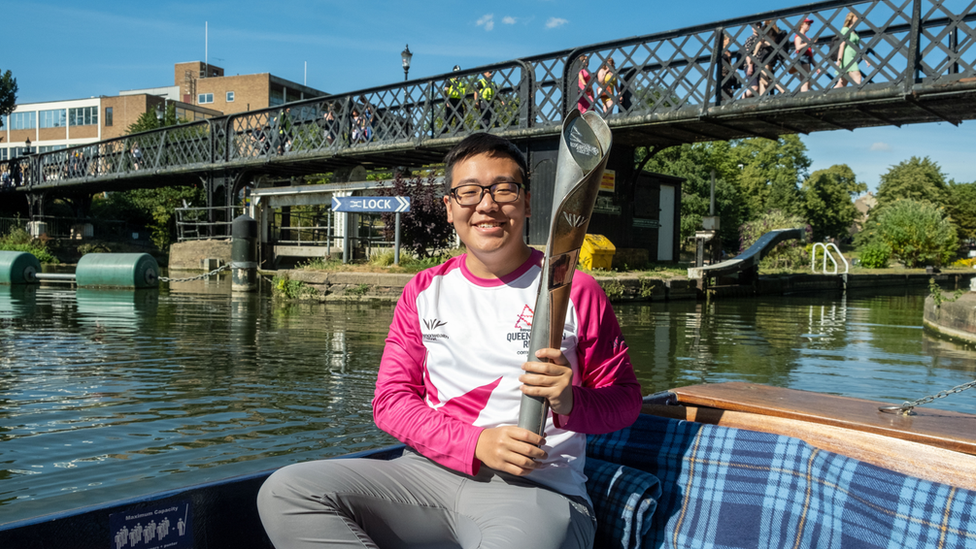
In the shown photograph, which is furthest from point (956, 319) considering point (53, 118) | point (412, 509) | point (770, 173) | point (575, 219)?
point (53, 118)

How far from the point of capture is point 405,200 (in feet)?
51.4

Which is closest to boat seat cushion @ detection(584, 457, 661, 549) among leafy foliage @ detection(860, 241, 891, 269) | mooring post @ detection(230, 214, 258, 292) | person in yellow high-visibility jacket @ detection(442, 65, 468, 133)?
mooring post @ detection(230, 214, 258, 292)

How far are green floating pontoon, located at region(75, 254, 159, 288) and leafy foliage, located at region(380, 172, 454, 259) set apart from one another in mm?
6262

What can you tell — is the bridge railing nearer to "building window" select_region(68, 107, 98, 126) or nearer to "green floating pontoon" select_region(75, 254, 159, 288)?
"green floating pontoon" select_region(75, 254, 159, 288)

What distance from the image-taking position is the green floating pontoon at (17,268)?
1859cm

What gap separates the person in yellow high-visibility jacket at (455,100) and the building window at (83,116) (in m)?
55.9

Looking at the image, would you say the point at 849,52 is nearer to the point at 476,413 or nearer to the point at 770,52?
the point at 770,52

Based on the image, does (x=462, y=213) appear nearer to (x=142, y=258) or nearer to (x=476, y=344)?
(x=476, y=344)

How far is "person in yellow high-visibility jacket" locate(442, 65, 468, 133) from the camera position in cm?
1841

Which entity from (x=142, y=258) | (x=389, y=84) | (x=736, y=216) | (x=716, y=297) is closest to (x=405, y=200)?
(x=389, y=84)

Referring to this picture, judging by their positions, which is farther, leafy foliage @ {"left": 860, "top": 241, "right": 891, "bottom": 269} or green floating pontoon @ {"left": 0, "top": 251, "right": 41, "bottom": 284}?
leafy foliage @ {"left": 860, "top": 241, "right": 891, "bottom": 269}

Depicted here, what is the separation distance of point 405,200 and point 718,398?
1371cm

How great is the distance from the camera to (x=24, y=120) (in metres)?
65.9

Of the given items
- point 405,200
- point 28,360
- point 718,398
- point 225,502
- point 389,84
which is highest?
point 389,84
